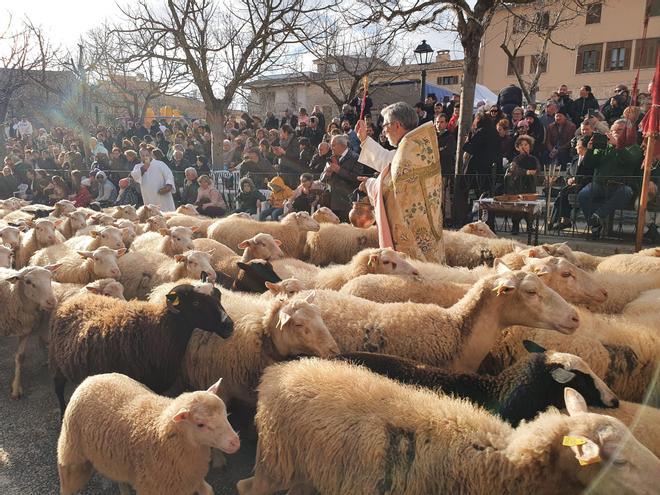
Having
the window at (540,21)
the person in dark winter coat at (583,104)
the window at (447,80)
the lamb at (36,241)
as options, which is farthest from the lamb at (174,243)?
the window at (447,80)

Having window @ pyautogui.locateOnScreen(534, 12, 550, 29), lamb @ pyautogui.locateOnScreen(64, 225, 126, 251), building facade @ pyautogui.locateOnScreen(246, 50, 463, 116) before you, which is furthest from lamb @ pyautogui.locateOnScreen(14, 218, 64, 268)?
building facade @ pyautogui.locateOnScreen(246, 50, 463, 116)

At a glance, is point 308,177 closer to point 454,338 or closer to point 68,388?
point 68,388

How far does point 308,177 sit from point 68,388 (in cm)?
545

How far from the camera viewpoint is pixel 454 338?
123 inches

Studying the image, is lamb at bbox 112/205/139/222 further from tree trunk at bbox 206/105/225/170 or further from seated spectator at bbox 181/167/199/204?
tree trunk at bbox 206/105/225/170

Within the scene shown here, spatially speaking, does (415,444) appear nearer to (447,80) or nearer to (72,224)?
(72,224)

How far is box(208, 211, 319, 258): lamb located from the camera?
6.80 meters

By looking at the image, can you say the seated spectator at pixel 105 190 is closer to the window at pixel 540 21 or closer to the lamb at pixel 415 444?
the window at pixel 540 21

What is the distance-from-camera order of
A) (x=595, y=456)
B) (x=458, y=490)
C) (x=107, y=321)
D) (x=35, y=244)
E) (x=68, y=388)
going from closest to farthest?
(x=595, y=456) → (x=458, y=490) → (x=107, y=321) → (x=68, y=388) → (x=35, y=244)

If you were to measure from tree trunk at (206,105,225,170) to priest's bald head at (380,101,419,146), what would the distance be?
29.4 feet

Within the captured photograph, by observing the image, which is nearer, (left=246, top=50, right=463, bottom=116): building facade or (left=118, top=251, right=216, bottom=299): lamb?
(left=118, top=251, right=216, bottom=299): lamb

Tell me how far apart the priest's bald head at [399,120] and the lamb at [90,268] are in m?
2.96

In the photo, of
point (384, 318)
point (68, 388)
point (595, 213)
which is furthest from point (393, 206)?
point (595, 213)

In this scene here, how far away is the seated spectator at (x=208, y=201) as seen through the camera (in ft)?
33.2
